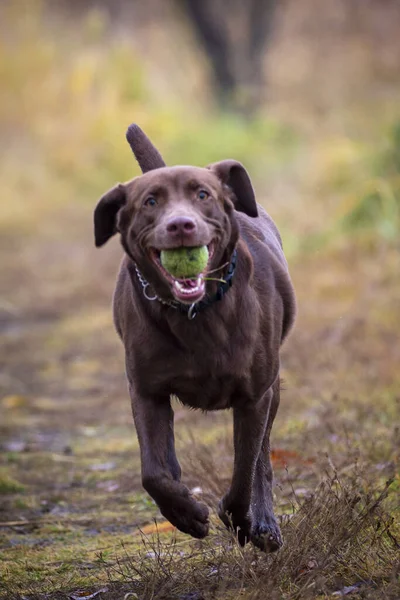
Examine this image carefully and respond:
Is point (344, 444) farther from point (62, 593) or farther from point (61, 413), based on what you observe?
point (61, 413)

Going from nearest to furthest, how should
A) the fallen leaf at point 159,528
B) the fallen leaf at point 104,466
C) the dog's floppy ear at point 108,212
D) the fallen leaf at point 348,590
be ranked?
the fallen leaf at point 348,590 < the dog's floppy ear at point 108,212 < the fallen leaf at point 159,528 < the fallen leaf at point 104,466

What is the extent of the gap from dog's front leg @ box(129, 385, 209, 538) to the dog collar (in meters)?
0.37

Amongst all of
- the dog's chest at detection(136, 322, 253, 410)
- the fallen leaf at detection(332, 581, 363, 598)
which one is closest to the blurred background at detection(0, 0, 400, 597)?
the dog's chest at detection(136, 322, 253, 410)

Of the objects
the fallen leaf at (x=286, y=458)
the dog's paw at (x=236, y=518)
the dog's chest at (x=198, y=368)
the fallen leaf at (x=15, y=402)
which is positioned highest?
the dog's chest at (x=198, y=368)

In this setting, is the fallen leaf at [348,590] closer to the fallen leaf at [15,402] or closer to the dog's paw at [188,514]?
the dog's paw at [188,514]

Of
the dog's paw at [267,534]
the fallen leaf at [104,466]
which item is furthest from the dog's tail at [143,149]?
the fallen leaf at [104,466]

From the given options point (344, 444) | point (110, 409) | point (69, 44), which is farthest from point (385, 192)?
point (69, 44)

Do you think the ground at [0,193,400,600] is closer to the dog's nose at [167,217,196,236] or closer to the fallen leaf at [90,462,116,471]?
the fallen leaf at [90,462,116,471]

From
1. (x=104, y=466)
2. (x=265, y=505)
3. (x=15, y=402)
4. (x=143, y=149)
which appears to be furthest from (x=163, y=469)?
(x=15, y=402)

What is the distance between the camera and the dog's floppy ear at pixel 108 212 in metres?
4.59

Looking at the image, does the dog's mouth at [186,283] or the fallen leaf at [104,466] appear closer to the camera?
the dog's mouth at [186,283]

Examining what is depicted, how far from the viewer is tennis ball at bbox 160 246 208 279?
420 cm

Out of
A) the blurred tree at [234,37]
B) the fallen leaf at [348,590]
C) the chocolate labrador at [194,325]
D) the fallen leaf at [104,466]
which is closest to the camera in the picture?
the fallen leaf at [348,590]

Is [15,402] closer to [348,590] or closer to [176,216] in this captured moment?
[176,216]
